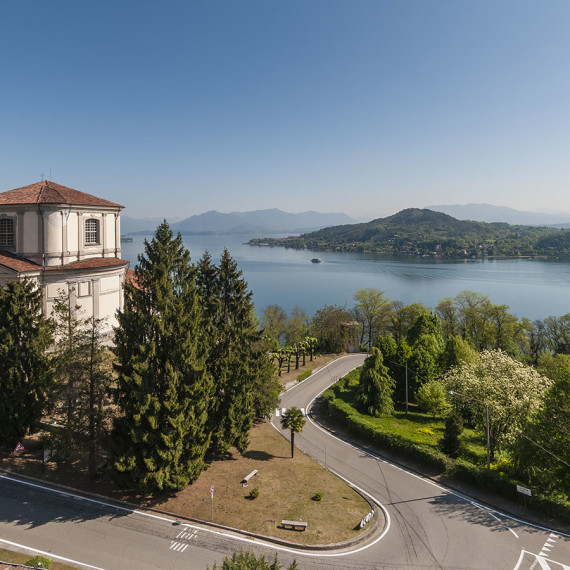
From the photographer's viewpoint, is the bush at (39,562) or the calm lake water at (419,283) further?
the calm lake water at (419,283)

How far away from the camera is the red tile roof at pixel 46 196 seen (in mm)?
33344

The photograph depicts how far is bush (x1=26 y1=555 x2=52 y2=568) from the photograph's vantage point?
46.5 feet

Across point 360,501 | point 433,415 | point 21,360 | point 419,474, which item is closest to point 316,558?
point 360,501

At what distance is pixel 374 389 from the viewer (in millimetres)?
36125

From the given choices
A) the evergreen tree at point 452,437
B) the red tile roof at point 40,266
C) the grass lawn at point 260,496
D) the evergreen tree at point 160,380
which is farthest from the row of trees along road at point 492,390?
the red tile roof at point 40,266

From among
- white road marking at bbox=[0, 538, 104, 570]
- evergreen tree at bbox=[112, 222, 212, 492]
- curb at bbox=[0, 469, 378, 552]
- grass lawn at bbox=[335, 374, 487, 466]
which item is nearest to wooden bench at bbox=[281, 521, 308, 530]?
curb at bbox=[0, 469, 378, 552]

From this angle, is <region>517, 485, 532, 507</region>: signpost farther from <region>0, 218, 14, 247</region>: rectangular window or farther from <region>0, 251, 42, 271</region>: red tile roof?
<region>0, 218, 14, 247</region>: rectangular window

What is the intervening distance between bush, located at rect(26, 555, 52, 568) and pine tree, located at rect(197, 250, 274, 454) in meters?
9.76

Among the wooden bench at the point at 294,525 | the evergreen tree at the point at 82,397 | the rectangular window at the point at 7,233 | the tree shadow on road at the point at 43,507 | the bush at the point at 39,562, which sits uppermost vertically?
the rectangular window at the point at 7,233

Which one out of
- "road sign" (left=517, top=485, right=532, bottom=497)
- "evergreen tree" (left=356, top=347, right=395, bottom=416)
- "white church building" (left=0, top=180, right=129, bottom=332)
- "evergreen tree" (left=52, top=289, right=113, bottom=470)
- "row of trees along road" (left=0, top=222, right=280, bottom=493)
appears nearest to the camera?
"row of trees along road" (left=0, top=222, right=280, bottom=493)

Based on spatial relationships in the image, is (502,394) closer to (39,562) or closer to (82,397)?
(82,397)

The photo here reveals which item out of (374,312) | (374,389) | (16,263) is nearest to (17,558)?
(16,263)

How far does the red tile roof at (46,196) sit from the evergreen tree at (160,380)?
1906cm

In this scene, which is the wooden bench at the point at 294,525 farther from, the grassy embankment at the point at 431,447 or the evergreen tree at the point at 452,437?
the evergreen tree at the point at 452,437
